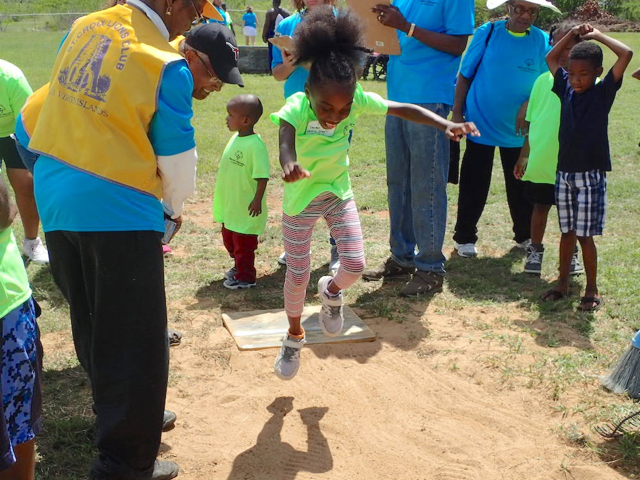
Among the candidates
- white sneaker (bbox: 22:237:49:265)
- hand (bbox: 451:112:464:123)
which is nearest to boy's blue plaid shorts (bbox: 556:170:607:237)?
hand (bbox: 451:112:464:123)

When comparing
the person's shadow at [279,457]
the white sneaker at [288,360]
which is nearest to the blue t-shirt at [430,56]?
the white sneaker at [288,360]

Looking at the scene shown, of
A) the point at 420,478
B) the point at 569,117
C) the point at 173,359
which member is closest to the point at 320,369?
the point at 173,359

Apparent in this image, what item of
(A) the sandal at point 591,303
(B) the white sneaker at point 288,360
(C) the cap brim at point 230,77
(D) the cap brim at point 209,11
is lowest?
(A) the sandal at point 591,303

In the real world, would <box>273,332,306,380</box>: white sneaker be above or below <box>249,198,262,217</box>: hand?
below

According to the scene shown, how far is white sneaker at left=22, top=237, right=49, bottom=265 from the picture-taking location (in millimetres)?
6469

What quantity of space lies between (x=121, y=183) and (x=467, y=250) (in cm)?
454

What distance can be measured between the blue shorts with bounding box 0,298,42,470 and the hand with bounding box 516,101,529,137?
15.6 feet

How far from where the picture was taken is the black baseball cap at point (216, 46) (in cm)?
316

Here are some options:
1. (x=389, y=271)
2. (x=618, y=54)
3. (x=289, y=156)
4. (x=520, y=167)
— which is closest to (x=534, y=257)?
(x=520, y=167)

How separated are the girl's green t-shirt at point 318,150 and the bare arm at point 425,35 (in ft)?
4.37

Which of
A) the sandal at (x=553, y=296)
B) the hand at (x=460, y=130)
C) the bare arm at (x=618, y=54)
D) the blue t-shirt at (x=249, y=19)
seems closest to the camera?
the hand at (x=460, y=130)

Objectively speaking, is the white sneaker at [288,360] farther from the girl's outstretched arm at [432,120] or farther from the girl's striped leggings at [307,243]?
the girl's outstretched arm at [432,120]

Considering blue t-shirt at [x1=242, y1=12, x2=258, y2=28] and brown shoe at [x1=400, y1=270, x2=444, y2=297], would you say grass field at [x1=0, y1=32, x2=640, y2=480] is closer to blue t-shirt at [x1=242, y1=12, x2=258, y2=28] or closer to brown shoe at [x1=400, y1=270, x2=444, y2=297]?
brown shoe at [x1=400, y1=270, x2=444, y2=297]

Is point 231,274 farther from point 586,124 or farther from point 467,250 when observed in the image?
point 586,124
